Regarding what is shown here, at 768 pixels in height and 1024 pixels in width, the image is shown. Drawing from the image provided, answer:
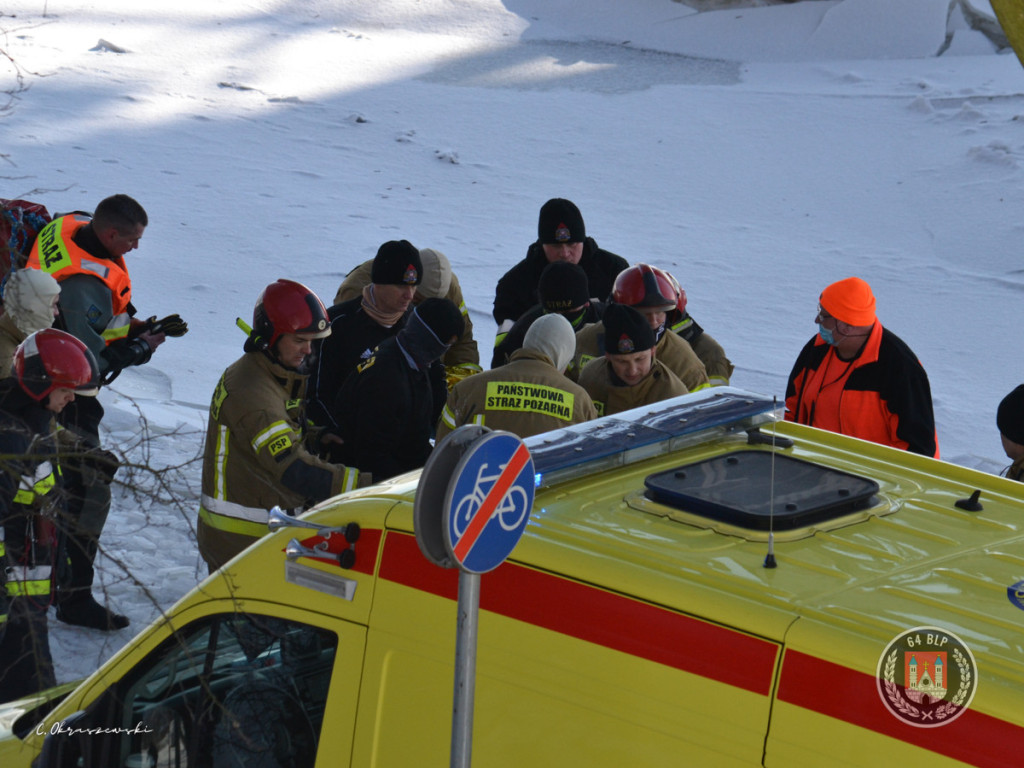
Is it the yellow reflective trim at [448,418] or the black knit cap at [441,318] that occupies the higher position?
the black knit cap at [441,318]

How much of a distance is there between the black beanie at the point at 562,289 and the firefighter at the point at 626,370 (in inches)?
28.9

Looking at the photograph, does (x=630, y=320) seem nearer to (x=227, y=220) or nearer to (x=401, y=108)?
(x=227, y=220)

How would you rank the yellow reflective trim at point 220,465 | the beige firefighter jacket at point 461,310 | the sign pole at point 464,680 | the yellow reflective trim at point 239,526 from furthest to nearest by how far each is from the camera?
1. the beige firefighter jacket at point 461,310
2. the yellow reflective trim at point 239,526
3. the yellow reflective trim at point 220,465
4. the sign pole at point 464,680

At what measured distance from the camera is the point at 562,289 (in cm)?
632

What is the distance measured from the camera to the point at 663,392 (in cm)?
536

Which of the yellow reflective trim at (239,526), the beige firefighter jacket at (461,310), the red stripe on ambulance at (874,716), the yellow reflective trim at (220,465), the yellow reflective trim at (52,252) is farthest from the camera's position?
the beige firefighter jacket at (461,310)

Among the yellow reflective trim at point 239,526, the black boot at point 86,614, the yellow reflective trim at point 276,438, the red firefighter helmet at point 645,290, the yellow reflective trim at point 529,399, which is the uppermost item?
the red firefighter helmet at point 645,290

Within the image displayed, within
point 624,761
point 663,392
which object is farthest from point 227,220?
point 624,761

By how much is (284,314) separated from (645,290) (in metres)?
1.88

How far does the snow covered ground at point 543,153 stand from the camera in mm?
11914

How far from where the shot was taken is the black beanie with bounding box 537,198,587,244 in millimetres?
7293

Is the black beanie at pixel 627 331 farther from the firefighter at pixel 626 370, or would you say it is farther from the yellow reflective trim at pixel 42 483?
the yellow reflective trim at pixel 42 483

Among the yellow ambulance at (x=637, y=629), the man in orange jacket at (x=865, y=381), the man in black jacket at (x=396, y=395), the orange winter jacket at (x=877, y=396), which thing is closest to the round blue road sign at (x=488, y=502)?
the yellow ambulance at (x=637, y=629)

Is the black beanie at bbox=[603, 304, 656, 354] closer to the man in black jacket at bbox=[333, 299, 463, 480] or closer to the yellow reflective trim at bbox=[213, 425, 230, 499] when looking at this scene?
the man in black jacket at bbox=[333, 299, 463, 480]
